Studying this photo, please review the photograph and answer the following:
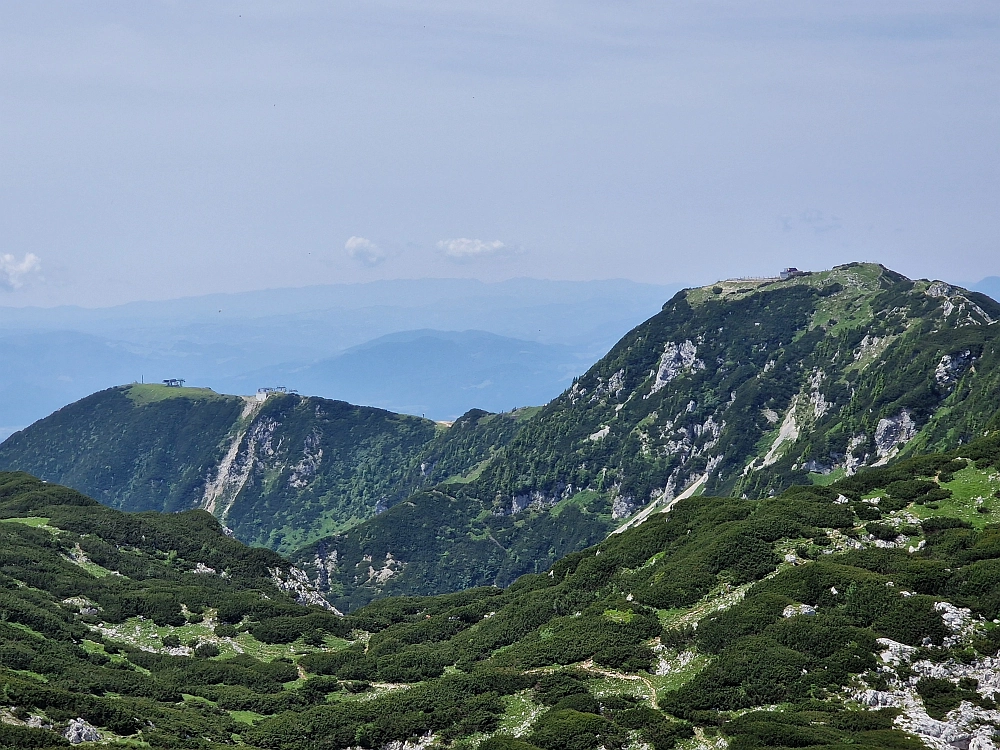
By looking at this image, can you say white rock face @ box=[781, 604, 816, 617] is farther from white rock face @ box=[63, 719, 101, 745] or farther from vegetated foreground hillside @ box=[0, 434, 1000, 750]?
white rock face @ box=[63, 719, 101, 745]

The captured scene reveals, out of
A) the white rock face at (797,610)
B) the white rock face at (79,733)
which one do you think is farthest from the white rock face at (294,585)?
the white rock face at (797,610)

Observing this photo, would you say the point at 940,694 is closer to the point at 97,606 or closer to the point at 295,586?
the point at 97,606

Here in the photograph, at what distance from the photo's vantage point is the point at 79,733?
57688 millimetres

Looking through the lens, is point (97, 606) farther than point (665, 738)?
Yes

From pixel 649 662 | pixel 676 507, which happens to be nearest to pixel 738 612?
pixel 649 662

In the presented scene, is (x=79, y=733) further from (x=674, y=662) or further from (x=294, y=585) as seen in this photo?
(x=294, y=585)

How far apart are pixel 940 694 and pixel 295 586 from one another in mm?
92137

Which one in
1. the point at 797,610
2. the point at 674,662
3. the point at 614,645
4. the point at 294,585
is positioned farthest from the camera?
the point at 294,585

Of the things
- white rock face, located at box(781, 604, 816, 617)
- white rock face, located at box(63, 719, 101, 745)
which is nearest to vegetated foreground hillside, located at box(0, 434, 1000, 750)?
white rock face, located at box(781, 604, 816, 617)

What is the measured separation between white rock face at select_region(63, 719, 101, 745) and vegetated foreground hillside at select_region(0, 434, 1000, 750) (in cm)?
27

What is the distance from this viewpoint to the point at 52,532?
119750 millimetres

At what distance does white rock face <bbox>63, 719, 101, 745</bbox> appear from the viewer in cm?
5716

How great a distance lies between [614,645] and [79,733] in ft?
117

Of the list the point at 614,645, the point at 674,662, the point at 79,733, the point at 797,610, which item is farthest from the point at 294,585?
the point at 797,610
